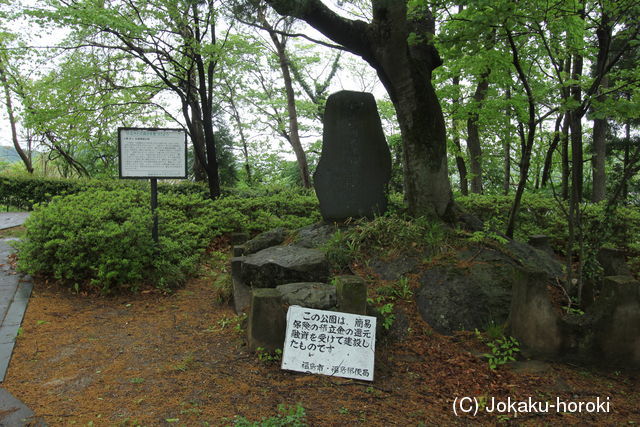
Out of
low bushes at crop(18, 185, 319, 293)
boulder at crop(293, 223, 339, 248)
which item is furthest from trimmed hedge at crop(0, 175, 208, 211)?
boulder at crop(293, 223, 339, 248)

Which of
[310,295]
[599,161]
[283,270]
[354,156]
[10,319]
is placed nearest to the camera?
[310,295]

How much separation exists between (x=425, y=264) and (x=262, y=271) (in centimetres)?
180

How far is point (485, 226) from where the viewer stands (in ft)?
18.5

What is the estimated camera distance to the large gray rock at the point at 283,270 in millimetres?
4480

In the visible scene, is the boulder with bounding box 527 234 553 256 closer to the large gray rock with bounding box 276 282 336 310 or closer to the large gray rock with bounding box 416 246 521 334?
the large gray rock with bounding box 416 246 521 334

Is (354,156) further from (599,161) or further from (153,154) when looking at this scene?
(599,161)

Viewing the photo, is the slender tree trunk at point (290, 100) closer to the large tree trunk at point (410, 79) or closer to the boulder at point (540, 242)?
the large tree trunk at point (410, 79)

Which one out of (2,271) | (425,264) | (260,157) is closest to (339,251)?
(425,264)

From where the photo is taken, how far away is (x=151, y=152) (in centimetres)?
601

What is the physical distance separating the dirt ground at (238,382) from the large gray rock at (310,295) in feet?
1.92

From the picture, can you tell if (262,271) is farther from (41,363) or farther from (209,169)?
(209,169)

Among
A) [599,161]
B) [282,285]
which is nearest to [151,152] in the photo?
[282,285]

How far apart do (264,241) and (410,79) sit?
2935 millimetres

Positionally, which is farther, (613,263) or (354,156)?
(354,156)
